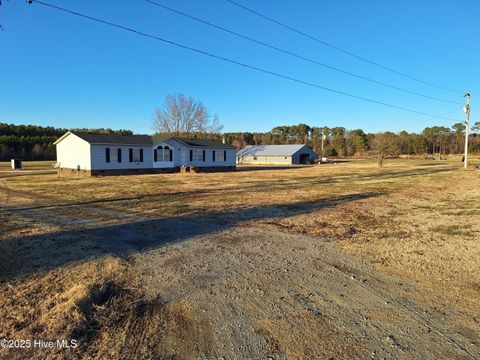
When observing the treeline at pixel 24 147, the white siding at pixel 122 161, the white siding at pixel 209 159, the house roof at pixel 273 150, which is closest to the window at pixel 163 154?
the white siding at pixel 122 161

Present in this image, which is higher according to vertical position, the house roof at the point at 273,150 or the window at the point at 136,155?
the house roof at the point at 273,150

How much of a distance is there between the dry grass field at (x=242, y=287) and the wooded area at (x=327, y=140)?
53715 millimetres

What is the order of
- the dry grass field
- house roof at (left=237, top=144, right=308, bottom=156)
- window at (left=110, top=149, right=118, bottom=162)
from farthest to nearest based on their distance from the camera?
house roof at (left=237, top=144, right=308, bottom=156)
window at (left=110, top=149, right=118, bottom=162)
the dry grass field

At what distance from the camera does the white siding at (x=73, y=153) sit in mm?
28219

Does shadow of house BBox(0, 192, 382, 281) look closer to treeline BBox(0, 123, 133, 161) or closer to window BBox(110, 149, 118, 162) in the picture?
window BBox(110, 149, 118, 162)

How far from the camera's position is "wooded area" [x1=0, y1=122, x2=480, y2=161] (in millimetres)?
66863

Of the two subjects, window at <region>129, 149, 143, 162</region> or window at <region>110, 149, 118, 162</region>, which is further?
window at <region>129, 149, 143, 162</region>

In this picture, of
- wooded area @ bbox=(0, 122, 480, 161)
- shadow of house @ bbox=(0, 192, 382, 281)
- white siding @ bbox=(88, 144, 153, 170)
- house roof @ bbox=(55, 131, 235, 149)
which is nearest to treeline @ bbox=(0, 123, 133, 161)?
wooded area @ bbox=(0, 122, 480, 161)

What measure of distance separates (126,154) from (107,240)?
2490 centimetres

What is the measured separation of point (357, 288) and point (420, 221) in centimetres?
577

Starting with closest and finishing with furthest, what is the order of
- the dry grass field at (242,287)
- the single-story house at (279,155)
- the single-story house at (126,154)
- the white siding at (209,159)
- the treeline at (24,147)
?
the dry grass field at (242,287) → the single-story house at (126,154) → the white siding at (209,159) → the single-story house at (279,155) → the treeline at (24,147)

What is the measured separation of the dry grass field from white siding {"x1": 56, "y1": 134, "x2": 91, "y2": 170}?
2065 centimetres

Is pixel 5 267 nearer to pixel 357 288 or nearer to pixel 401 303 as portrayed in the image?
pixel 357 288

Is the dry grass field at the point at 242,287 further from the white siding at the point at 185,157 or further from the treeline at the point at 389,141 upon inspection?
the treeline at the point at 389,141
